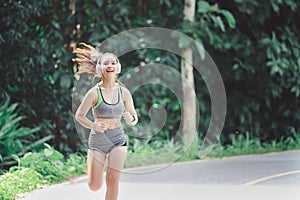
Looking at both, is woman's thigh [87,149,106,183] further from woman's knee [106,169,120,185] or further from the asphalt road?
the asphalt road

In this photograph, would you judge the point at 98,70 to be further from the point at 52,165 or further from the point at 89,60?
the point at 52,165

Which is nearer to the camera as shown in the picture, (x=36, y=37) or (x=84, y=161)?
(x=84, y=161)

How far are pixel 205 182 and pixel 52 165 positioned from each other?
1952 mm

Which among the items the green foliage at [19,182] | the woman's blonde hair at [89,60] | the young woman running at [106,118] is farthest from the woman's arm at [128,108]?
the green foliage at [19,182]

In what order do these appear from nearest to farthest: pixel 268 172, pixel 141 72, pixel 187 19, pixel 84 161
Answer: pixel 268 172 → pixel 84 161 → pixel 187 19 → pixel 141 72

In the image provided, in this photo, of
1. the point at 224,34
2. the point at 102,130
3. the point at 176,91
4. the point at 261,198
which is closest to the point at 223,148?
the point at 176,91

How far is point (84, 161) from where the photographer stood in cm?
835

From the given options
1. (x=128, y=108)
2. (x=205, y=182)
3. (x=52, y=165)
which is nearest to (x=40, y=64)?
(x=52, y=165)

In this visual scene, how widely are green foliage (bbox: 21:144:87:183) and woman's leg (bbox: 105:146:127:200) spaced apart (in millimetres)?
2904

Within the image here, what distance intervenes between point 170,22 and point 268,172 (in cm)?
375

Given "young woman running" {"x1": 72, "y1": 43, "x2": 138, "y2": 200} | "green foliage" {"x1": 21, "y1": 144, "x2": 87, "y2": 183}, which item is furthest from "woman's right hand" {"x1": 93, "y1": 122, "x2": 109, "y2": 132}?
"green foliage" {"x1": 21, "y1": 144, "x2": 87, "y2": 183}

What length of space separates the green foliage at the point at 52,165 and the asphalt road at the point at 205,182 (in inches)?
10.1

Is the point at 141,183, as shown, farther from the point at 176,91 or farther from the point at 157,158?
the point at 176,91

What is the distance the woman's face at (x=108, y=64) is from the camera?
4203mm
